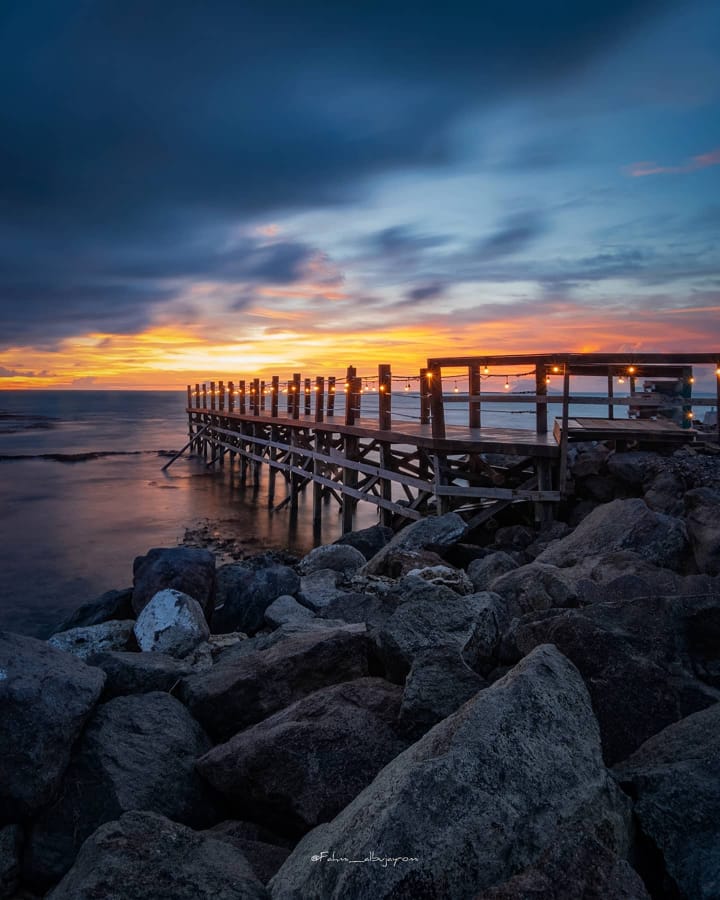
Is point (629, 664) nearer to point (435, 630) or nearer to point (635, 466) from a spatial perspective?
point (435, 630)

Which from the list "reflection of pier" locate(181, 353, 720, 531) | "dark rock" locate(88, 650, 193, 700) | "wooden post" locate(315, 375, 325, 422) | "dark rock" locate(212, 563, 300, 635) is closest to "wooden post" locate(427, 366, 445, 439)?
"reflection of pier" locate(181, 353, 720, 531)

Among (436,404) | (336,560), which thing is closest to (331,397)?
(436,404)

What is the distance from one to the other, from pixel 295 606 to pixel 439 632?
3.24 meters

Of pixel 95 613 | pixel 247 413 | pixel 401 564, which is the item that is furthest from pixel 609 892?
pixel 247 413

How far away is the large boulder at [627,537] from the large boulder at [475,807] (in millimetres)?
3245

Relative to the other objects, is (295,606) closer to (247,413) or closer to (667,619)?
(667,619)

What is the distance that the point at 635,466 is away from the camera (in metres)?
8.20

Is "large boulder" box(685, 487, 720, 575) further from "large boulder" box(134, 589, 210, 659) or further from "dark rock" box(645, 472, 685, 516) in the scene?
"large boulder" box(134, 589, 210, 659)

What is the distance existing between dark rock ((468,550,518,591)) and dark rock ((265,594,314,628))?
1.80m

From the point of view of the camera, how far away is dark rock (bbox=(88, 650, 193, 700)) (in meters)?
4.03

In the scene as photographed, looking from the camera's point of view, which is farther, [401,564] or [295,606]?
[401,564]

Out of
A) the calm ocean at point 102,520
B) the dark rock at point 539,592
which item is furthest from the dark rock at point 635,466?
the dark rock at point 539,592

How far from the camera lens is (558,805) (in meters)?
2.02

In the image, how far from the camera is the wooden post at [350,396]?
46.9ft
